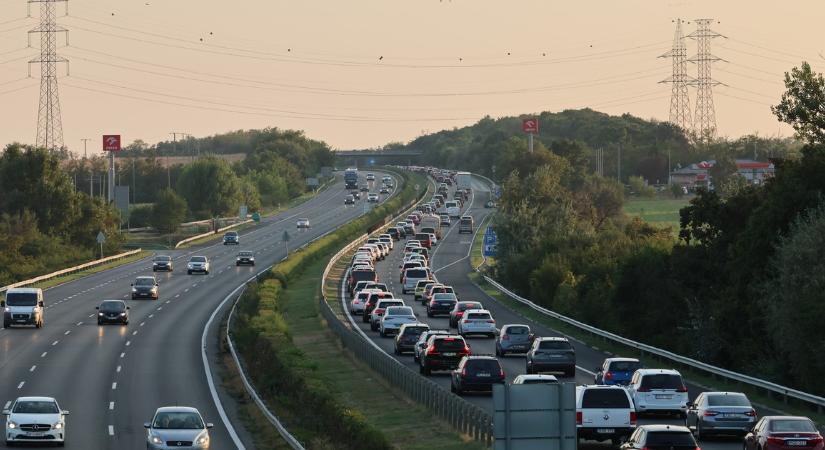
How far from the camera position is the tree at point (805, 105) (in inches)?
2618

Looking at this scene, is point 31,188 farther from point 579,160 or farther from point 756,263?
point 756,263

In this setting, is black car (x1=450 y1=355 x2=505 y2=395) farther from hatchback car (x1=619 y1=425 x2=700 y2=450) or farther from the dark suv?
hatchback car (x1=619 y1=425 x2=700 y2=450)

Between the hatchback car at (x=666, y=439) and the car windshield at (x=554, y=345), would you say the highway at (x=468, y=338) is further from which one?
the hatchback car at (x=666, y=439)

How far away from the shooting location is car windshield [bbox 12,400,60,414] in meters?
38.9

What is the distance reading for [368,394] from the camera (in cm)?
4888

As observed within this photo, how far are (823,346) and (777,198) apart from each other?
526 inches

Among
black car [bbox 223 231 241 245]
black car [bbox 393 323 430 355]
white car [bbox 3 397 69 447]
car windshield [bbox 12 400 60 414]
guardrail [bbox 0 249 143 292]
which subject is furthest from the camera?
black car [bbox 223 231 241 245]

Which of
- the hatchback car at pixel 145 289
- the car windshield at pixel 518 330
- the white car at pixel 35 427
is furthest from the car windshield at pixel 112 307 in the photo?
the white car at pixel 35 427

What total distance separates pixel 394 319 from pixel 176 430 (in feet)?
110

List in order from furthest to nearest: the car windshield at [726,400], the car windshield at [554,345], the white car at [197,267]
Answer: the white car at [197,267] → the car windshield at [554,345] → the car windshield at [726,400]

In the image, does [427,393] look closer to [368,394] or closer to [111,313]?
[368,394]

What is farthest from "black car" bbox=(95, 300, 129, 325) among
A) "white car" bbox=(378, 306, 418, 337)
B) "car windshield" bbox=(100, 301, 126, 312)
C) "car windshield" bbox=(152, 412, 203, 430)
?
"car windshield" bbox=(152, 412, 203, 430)

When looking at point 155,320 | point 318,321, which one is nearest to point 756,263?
point 318,321

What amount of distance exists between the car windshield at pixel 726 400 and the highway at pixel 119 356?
12095mm
